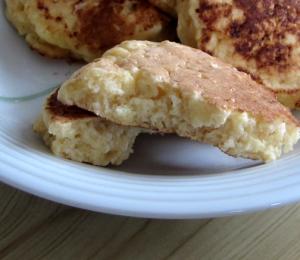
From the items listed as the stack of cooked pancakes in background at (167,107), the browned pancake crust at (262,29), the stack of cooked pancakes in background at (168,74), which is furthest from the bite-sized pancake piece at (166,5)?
the stack of cooked pancakes in background at (167,107)

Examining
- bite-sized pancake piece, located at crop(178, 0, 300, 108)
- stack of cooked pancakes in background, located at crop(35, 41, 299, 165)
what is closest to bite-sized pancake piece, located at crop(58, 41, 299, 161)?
stack of cooked pancakes in background, located at crop(35, 41, 299, 165)

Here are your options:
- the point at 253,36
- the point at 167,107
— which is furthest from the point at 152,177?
the point at 253,36

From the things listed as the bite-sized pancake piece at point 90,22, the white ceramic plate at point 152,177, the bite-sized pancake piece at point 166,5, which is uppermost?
the bite-sized pancake piece at point 166,5

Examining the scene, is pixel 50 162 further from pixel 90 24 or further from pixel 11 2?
pixel 11 2

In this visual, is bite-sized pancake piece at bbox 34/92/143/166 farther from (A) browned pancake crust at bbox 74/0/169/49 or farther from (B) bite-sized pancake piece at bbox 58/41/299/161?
(A) browned pancake crust at bbox 74/0/169/49

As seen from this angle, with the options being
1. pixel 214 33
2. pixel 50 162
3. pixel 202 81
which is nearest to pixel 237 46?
pixel 214 33

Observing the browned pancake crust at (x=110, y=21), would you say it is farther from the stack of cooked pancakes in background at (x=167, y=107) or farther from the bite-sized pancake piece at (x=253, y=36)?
the stack of cooked pancakes in background at (x=167, y=107)
